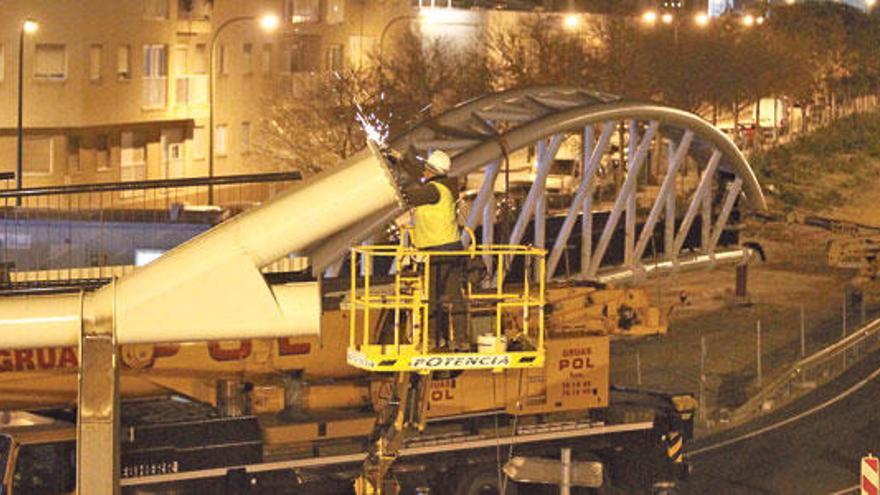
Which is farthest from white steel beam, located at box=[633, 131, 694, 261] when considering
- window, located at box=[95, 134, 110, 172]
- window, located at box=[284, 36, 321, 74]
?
window, located at box=[284, 36, 321, 74]

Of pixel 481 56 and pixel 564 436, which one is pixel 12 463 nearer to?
pixel 564 436

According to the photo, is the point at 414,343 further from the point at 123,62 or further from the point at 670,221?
the point at 123,62

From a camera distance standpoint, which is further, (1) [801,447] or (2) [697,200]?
(2) [697,200]

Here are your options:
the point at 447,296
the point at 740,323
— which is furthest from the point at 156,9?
the point at 447,296

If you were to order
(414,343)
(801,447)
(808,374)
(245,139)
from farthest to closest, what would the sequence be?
1. (245,139)
2. (808,374)
3. (801,447)
4. (414,343)

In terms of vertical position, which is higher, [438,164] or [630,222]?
[438,164]

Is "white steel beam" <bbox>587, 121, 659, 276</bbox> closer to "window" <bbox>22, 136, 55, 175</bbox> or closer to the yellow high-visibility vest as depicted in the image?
the yellow high-visibility vest

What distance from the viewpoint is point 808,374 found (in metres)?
39.4

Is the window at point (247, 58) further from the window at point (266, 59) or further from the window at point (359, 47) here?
the window at point (359, 47)

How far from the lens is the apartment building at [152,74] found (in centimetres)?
6169

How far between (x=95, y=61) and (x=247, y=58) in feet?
28.7

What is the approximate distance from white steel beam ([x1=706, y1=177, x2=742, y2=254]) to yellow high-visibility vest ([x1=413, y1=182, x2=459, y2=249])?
94.6ft

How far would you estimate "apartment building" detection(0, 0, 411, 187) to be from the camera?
202 ft

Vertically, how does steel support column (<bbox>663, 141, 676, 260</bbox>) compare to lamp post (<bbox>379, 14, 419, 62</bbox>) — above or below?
below
